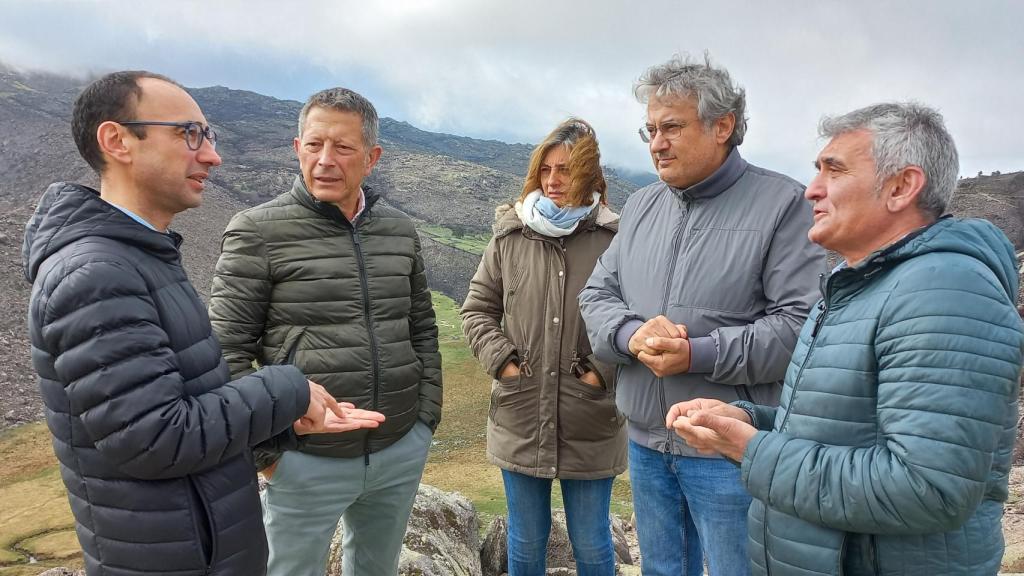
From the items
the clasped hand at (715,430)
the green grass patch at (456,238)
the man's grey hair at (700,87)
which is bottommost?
the green grass patch at (456,238)

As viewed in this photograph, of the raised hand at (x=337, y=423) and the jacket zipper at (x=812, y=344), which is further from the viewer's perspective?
the raised hand at (x=337, y=423)

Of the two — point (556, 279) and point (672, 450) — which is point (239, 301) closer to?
point (556, 279)

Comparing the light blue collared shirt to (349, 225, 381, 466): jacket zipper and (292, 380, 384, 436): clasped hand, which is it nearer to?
(292, 380, 384, 436): clasped hand

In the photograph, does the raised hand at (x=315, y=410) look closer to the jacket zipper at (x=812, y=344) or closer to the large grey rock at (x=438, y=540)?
the jacket zipper at (x=812, y=344)

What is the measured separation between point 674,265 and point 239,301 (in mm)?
2579

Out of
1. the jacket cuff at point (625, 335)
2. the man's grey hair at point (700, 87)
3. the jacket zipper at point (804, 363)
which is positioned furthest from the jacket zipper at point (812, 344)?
the man's grey hair at point (700, 87)

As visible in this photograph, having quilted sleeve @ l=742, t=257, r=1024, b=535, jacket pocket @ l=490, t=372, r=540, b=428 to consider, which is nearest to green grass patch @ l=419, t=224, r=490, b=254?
jacket pocket @ l=490, t=372, r=540, b=428

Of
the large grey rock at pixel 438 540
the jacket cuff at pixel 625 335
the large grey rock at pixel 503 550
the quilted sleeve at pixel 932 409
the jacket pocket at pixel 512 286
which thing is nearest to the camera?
the quilted sleeve at pixel 932 409

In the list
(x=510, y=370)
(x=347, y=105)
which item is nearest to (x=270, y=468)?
(x=510, y=370)

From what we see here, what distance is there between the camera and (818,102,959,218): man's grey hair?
2.40m

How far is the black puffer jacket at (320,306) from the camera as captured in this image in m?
3.86

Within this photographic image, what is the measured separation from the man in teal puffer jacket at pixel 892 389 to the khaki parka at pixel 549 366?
5.71 feet

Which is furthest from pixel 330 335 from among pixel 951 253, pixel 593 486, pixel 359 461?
pixel 951 253

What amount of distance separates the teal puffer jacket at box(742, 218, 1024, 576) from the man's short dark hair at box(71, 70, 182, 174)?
2975mm
